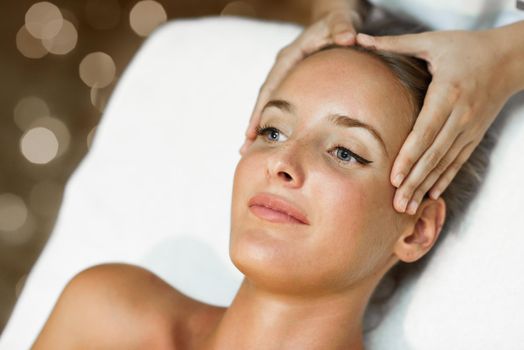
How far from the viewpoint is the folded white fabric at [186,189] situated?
1.28m

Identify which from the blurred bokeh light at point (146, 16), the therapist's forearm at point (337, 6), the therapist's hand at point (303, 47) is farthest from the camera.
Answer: the blurred bokeh light at point (146, 16)

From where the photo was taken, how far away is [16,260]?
239cm

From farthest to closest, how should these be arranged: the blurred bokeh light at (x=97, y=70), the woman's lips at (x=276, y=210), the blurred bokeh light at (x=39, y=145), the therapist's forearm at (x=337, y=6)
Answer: the blurred bokeh light at (x=97, y=70) → the blurred bokeh light at (x=39, y=145) → the therapist's forearm at (x=337, y=6) → the woman's lips at (x=276, y=210)

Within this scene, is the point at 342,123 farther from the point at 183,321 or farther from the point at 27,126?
the point at 27,126

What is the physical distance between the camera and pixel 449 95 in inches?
42.9

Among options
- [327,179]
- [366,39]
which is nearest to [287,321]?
[327,179]

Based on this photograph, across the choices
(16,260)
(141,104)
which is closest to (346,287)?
(141,104)

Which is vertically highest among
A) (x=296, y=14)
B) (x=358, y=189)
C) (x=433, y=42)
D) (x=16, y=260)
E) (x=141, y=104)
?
(x=296, y=14)

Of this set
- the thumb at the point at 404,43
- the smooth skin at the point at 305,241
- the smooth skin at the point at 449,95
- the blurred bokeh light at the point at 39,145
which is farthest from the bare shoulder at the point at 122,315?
the blurred bokeh light at the point at 39,145

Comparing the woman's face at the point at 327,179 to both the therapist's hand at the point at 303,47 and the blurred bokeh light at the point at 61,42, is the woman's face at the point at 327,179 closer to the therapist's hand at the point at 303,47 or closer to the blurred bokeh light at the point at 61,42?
the therapist's hand at the point at 303,47

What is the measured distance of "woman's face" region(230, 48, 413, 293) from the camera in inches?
40.7

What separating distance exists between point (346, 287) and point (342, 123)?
0.26m

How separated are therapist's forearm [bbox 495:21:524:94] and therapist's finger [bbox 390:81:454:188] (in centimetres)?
15

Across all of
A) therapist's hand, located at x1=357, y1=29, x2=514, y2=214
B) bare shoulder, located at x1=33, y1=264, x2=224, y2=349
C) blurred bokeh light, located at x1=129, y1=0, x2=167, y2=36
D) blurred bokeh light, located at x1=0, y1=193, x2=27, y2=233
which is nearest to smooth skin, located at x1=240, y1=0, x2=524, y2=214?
therapist's hand, located at x1=357, y1=29, x2=514, y2=214
